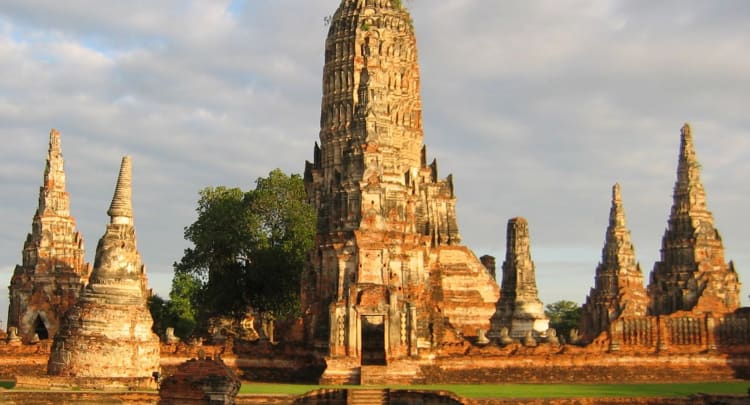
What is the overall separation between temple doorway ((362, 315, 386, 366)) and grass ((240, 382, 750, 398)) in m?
2.41

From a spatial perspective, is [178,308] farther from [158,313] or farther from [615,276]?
[615,276]

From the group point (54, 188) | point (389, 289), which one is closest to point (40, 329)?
point (54, 188)

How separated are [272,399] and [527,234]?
26.7m

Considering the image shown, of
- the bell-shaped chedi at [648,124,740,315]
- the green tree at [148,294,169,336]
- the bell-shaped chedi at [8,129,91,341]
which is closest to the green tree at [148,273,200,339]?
the green tree at [148,294,169,336]

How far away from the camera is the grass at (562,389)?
30797 millimetres

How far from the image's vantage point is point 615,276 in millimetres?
64125

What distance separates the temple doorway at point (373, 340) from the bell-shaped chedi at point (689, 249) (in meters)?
26.9

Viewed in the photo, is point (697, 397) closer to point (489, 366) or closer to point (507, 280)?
point (489, 366)

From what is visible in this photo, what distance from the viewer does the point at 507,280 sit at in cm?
5238

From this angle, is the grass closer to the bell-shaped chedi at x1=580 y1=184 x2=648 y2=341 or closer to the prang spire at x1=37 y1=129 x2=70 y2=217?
the prang spire at x1=37 y1=129 x2=70 y2=217

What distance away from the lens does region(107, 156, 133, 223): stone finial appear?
30453mm

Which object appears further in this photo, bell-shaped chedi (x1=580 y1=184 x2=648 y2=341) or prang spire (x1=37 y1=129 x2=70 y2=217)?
bell-shaped chedi (x1=580 y1=184 x2=648 y2=341)

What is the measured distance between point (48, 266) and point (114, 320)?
2129 cm

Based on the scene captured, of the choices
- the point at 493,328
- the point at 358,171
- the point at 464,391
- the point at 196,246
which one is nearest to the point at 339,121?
the point at 196,246
